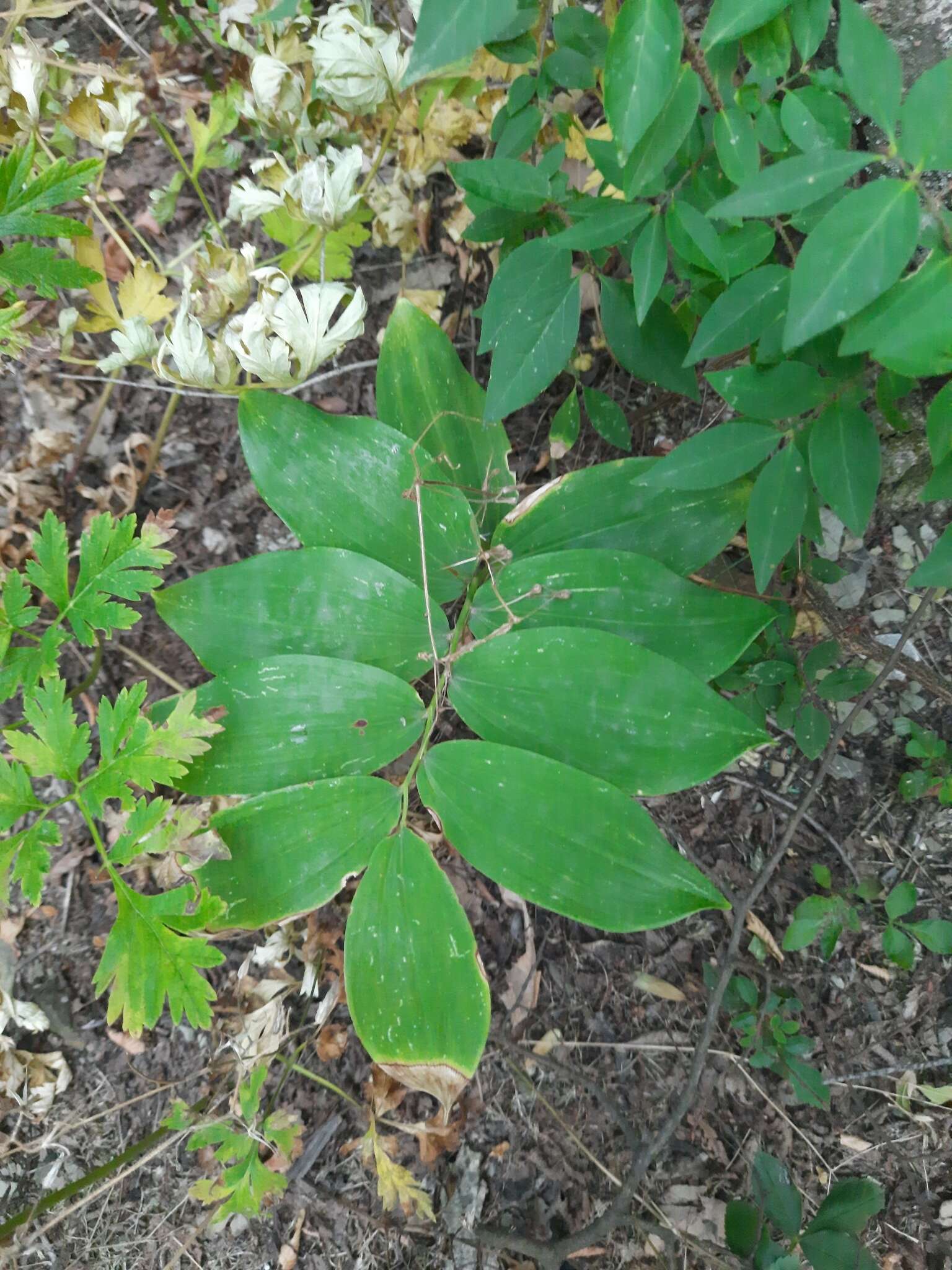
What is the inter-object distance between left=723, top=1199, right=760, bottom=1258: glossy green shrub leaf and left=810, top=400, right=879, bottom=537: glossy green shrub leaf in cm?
90

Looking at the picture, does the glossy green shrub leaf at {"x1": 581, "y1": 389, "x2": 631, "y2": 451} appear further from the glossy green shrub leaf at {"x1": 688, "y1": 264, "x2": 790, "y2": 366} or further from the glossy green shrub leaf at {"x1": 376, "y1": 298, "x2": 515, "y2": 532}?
the glossy green shrub leaf at {"x1": 688, "y1": 264, "x2": 790, "y2": 366}

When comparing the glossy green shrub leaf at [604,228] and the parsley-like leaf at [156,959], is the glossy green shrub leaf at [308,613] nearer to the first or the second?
the parsley-like leaf at [156,959]

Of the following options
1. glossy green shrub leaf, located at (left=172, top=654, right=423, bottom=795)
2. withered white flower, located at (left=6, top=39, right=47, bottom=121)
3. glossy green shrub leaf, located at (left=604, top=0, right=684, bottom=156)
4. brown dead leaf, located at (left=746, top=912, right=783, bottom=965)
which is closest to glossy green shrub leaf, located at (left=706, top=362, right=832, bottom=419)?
glossy green shrub leaf, located at (left=604, top=0, right=684, bottom=156)

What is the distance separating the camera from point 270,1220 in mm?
1236

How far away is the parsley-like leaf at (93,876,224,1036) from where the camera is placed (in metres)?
0.87

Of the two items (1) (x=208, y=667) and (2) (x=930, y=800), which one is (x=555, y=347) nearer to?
(1) (x=208, y=667)

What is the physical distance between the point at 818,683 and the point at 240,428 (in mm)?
869

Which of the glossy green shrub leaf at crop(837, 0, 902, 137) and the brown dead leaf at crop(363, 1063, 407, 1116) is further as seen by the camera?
the brown dead leaf at crop(363, 1063, 407, 1116)

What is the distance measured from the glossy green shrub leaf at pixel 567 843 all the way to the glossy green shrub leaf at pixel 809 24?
0.70 metres

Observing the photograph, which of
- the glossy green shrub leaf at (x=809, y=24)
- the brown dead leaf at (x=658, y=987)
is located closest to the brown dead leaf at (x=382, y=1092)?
the brown dead leaf at (x=658, y=987)

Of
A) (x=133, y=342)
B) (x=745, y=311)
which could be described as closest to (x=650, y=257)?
(x=745, y=311)

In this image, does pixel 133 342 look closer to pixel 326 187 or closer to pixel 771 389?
pixel 326 187

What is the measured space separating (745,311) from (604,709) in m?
0.45

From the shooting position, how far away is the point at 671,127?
0.62m
